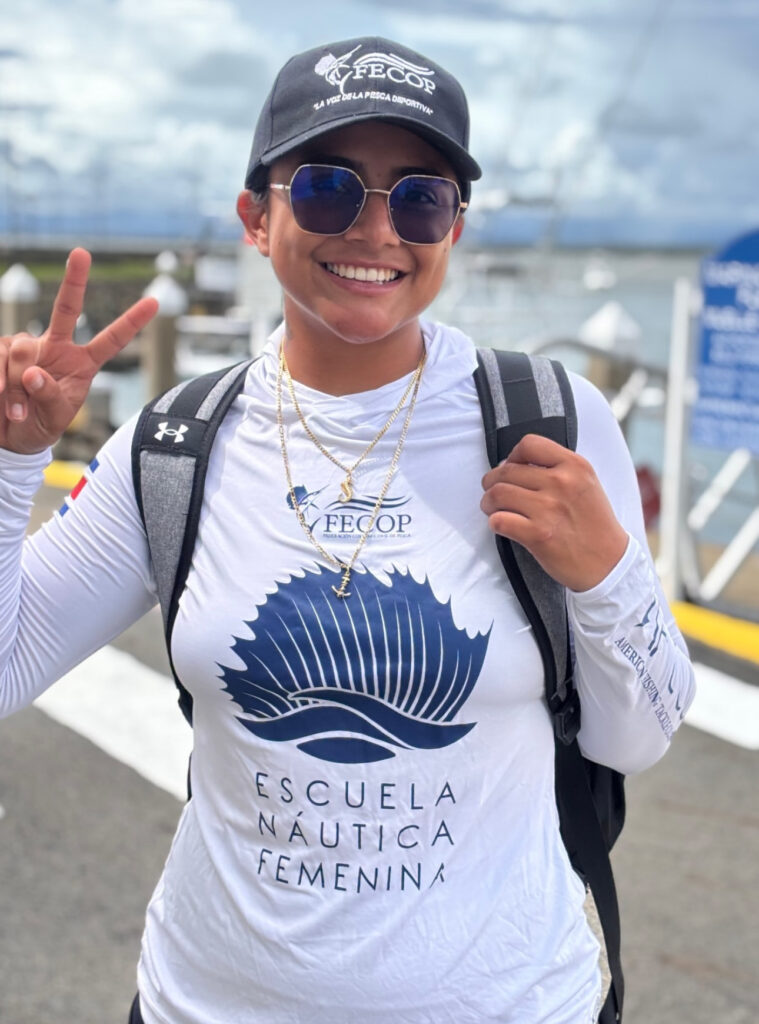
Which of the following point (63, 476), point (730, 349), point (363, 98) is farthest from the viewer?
point (63, 476)

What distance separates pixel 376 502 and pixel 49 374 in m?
0.44

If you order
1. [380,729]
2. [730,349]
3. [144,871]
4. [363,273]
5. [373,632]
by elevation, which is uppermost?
[363,273]

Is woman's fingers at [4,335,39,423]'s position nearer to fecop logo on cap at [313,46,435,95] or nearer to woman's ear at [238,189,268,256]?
woman's ear at [238,189,268,256]

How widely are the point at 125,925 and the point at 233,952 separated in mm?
2235

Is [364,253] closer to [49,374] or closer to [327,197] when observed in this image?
[327,197]

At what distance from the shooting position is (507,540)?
1.53 metres

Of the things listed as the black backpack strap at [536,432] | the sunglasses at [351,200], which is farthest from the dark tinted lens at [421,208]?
the black backpack strap at [536,432]

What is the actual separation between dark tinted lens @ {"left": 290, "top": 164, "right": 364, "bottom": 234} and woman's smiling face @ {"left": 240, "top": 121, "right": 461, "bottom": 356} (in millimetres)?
15

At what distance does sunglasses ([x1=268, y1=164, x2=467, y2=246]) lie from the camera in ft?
4.96

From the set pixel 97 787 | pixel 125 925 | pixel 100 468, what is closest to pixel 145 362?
pixel 97 787

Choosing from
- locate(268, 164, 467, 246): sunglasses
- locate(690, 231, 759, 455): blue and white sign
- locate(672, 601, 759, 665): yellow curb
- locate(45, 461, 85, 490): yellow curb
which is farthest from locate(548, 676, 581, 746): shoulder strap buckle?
locate(45, 461, 85, 490): yellow curb

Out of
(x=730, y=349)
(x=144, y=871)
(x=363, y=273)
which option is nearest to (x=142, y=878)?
(x=144, y=871)

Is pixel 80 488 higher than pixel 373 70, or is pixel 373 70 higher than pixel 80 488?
pixel 373 70

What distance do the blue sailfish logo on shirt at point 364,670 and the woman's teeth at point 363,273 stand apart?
369mm
